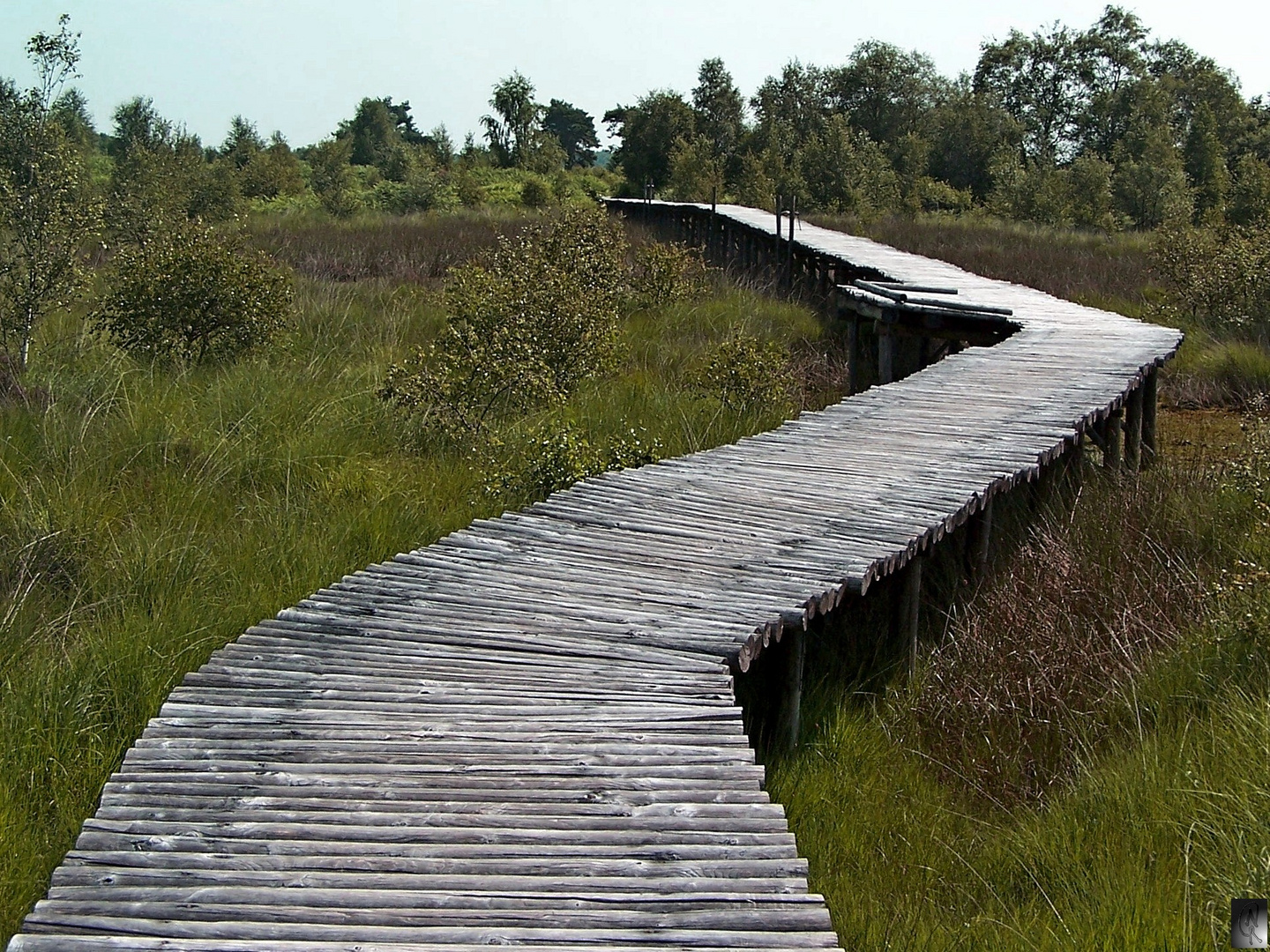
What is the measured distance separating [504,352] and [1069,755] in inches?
207

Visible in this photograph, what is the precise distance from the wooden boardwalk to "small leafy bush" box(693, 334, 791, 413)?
11.6ft

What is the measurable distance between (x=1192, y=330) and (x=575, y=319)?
23.4 ft

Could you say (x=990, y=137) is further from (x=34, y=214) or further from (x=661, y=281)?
(x=34, y=214)

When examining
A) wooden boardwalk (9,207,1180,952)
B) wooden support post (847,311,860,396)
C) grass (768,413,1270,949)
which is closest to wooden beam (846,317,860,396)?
wooden support post (847,311,860,396)

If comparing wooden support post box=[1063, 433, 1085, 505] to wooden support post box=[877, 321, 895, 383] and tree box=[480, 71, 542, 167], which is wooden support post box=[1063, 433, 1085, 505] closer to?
wooden support post box=[877, 321, 895, 383]

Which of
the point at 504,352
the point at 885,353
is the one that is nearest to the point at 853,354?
the point at 885,353

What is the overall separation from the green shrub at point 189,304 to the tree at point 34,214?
67cm

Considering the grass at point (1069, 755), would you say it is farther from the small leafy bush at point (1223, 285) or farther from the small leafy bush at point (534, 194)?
the small leafy bush at point (534, 194)

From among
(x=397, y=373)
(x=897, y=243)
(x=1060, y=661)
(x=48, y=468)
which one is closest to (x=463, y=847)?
(x=1060, y=661)

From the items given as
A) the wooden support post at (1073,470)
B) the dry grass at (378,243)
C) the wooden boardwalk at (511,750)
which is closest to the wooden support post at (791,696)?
the wooden boardwalk at (511,750)

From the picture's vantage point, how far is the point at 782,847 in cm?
270

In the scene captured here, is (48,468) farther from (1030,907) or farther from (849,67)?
(849,67)

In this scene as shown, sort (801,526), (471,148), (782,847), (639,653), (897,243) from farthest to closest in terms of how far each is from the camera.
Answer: (471,148) → (897,243) → (801,526) → (639,653) → (782,847)

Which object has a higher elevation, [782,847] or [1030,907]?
[782,847]
